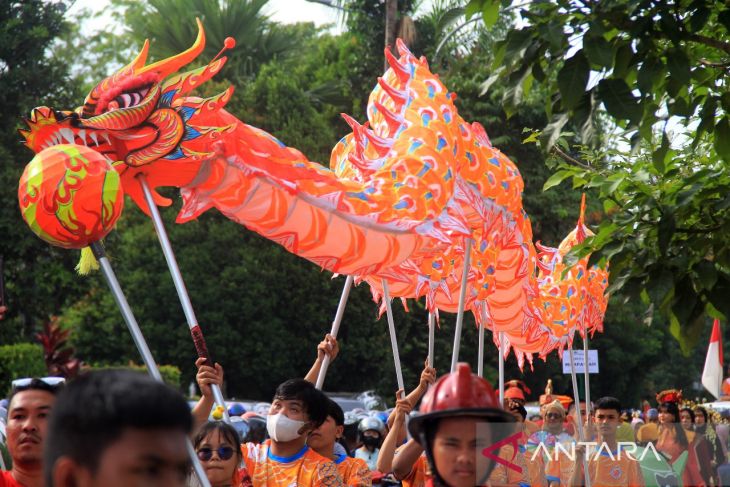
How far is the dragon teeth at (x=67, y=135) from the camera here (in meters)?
5.49

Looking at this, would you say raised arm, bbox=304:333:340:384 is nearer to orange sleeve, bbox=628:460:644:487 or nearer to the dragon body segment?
the dragon body segment

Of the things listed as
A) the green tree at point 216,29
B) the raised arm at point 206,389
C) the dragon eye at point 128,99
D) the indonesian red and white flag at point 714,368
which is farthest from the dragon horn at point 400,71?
the green tree at point 216,29

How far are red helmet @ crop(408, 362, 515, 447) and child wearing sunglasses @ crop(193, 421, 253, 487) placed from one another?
2.16 meters

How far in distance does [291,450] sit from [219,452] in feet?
1.68

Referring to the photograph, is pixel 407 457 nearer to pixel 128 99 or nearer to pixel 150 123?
pixel 150 123

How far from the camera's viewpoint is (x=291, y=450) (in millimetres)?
5445

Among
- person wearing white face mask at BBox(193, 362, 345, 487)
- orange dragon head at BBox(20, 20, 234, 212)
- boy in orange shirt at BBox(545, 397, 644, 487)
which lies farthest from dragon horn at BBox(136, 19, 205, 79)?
boy in orange shirt at BBox(545, 397, 644, 487)

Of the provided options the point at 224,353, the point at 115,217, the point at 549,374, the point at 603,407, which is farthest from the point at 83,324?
the point at 115,217

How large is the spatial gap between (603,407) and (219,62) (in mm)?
3781

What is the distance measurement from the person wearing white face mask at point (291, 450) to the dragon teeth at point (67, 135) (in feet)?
3.98

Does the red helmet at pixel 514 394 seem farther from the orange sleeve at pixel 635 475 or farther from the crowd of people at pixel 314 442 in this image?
the orange sleeve at pixel 635 475

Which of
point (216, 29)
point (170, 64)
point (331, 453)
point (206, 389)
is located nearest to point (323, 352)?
point (331, 453)

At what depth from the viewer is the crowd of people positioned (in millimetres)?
2035

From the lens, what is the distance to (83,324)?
27.5m
